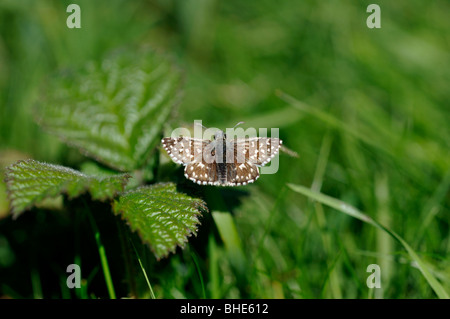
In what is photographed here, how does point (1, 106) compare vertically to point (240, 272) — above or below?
above

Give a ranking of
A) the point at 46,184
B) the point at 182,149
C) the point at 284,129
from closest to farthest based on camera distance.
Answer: the point at 46,184 → the point at 182,149 → the point at 284,129

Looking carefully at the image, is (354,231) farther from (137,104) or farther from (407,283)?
(137,104)

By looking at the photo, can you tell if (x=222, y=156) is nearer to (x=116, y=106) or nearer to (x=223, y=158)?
(x=223, y=158)

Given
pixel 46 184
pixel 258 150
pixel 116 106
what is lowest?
pixel 46 184

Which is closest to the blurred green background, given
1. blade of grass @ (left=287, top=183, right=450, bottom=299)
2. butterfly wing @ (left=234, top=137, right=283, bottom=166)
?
blade of grass @ (left=287, top=183, right=450, bottom=299)

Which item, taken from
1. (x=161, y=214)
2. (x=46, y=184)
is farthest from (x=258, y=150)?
(x=46, y=184)

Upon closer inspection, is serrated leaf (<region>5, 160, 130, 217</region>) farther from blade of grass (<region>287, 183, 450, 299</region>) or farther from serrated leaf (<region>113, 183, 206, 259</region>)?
blade of grass (<region>287, 183, 450, 299</region>)

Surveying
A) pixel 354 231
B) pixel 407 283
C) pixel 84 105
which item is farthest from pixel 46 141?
pixel 407 283
